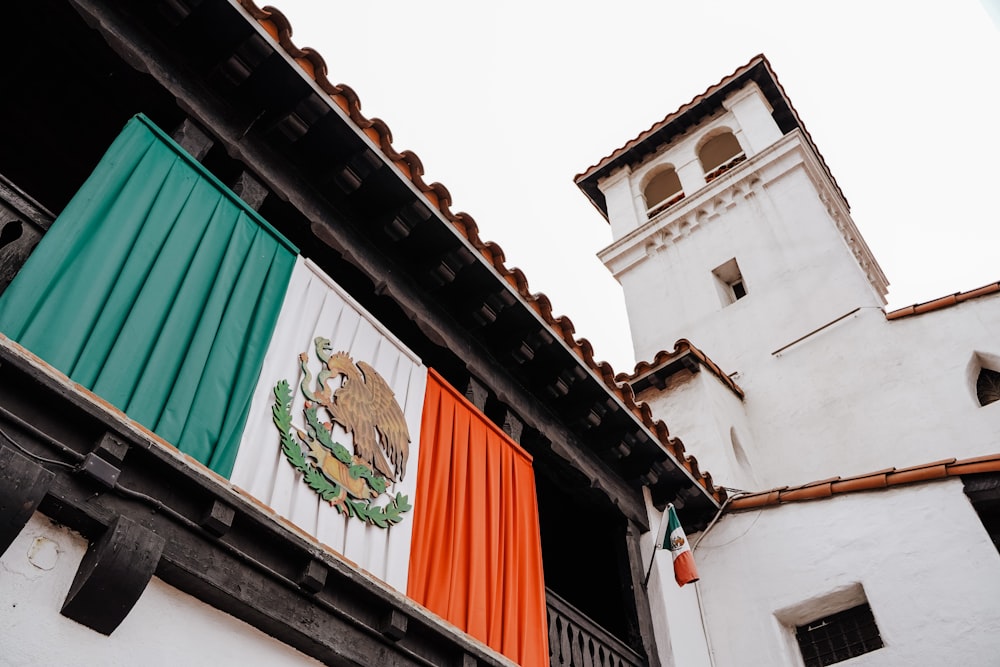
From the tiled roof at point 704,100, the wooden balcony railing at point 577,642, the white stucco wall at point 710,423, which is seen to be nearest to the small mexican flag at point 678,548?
the wooden balcony railing at point 577,642

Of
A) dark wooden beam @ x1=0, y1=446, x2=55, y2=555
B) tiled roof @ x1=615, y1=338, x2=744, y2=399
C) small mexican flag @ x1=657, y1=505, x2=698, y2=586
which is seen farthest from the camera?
tiled roof @ x1=615, y1=338, x2=744, y2=399

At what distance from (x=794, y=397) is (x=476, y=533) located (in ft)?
26.7

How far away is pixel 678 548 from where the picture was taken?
809 cm

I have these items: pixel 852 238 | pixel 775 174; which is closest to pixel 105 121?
pixel 775 174

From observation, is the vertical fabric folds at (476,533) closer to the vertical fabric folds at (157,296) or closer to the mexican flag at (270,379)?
the mexican flag at (270,379)

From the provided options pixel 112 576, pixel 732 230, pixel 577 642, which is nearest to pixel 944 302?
pixel 732 230

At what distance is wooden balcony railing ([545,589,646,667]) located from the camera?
689cm

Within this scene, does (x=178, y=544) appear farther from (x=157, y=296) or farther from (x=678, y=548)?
(x=678, y=548)

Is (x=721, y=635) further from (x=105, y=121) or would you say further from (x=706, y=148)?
(x=706, y=148)

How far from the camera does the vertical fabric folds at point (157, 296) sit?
423 centimetres

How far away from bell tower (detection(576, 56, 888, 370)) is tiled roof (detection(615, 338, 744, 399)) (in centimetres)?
97

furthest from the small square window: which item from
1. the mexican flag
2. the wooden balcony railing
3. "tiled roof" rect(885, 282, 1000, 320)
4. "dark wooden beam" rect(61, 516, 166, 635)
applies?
"dark wooden beam" rect(61, 516, 166, 635)

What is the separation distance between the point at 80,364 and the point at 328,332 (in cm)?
204

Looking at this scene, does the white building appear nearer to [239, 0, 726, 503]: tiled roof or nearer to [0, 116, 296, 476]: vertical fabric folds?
[239, 0, 726, 503]: tiled roof
